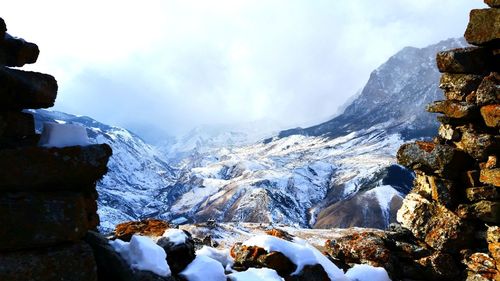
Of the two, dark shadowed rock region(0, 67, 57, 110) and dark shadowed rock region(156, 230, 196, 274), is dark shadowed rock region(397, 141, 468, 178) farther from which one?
dark shadowed rock region(0, 67, 57, 110)

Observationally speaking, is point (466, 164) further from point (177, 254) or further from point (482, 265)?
point (177, 254)

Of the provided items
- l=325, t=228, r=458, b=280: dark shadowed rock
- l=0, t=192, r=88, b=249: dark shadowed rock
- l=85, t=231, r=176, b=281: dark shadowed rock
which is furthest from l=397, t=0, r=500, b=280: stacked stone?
l=0, t=192, r=88, b=249: dark shadowed rock

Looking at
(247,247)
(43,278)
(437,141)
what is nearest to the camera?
(43,278)

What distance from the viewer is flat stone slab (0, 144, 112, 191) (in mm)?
12695

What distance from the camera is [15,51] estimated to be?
15258 mm

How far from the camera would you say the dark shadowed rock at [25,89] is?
13.6 metres

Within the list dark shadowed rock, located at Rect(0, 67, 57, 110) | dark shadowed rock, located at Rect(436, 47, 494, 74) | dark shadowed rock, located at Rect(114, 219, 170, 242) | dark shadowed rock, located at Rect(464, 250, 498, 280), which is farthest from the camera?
dark shadowed rock, located at Rect(436, 47, 494, 74)

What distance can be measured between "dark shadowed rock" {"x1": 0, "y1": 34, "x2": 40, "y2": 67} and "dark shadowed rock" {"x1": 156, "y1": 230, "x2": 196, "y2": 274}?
8.28 metres

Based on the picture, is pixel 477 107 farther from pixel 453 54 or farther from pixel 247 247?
pixel 247 247

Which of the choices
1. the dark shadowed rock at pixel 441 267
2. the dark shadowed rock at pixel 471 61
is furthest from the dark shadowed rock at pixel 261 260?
the dark shadowed rock at pixel 471 61

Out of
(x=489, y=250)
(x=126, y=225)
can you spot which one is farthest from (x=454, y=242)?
(x=126, y=225)

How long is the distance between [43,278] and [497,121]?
2078 cm

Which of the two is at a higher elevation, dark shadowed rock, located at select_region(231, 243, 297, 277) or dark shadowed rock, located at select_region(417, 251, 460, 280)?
dark shadowed rock, located at select_region(231, 243, 297, 277)

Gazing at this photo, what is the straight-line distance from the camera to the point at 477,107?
24.0 m
